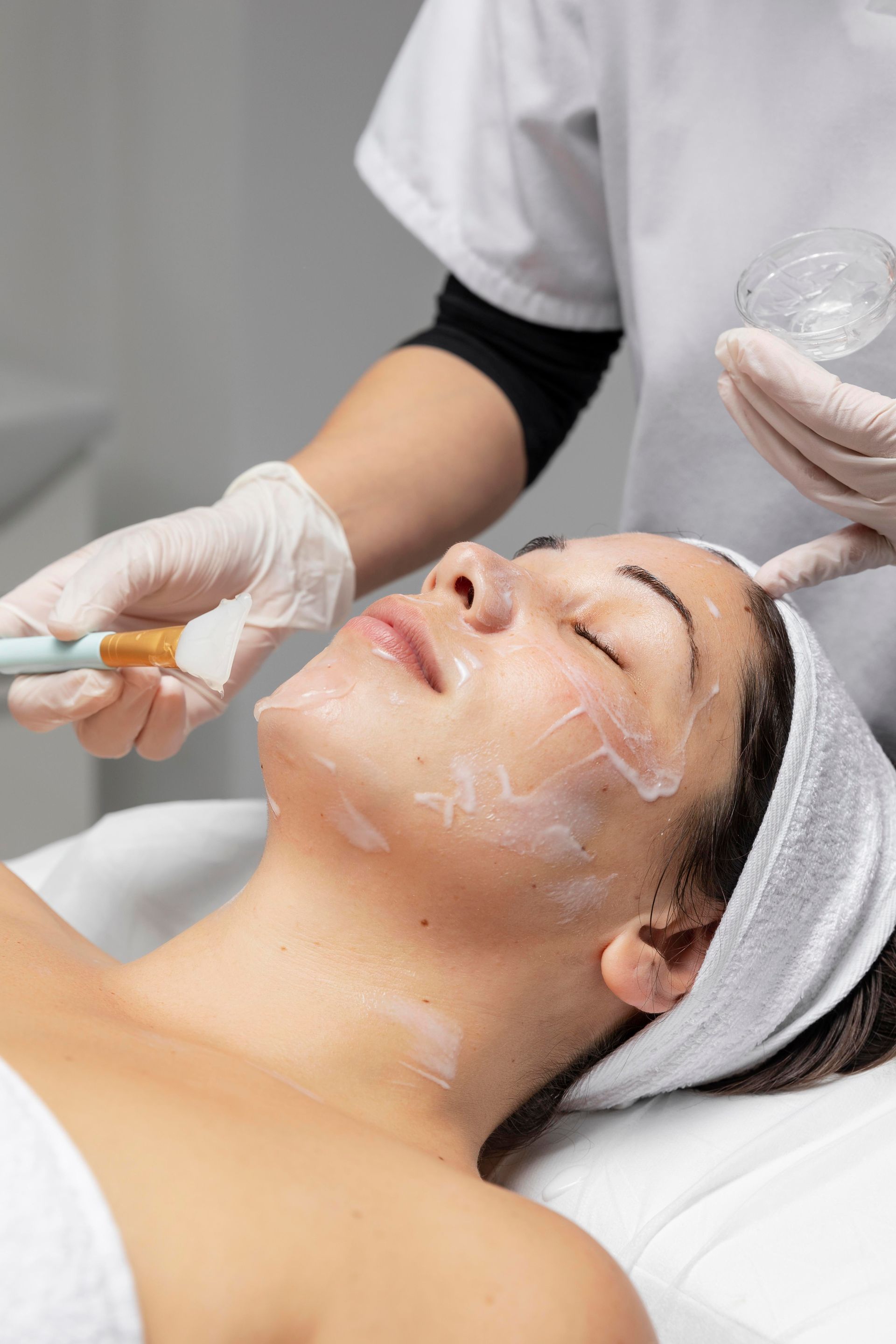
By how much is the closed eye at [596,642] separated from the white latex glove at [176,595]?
473 millimetres

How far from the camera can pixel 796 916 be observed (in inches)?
43.5

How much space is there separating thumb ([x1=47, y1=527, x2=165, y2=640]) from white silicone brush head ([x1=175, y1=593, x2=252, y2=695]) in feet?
0.59

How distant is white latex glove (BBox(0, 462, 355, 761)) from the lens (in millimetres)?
1214

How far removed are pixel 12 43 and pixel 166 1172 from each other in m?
2.02

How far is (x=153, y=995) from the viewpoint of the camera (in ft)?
3.37

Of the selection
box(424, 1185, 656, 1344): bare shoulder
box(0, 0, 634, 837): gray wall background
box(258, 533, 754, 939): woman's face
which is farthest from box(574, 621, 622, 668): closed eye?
box(0, 0, 634, 837): gray wall background

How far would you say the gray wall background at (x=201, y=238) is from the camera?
2.06m

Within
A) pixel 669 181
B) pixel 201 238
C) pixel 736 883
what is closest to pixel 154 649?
pixel 736 883

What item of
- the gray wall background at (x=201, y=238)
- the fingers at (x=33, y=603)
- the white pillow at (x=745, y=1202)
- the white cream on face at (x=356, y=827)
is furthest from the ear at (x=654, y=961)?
the gray wall background at (x=201, y=238)

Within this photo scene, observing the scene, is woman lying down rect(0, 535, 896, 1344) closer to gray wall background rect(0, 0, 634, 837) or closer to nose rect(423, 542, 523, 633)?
nose rect(423, 542, 523, 633)

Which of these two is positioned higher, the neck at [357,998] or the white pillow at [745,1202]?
the neck at [357,998]

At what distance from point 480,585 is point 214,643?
246 millimetres

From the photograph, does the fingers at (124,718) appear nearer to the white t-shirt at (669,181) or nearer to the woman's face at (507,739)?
the woman's face at (507,739)

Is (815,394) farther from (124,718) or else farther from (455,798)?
(124,718)
